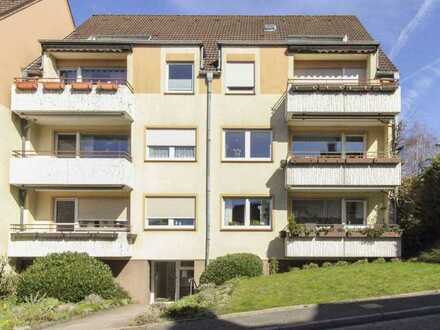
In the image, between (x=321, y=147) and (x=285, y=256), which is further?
(x=321, y=147)

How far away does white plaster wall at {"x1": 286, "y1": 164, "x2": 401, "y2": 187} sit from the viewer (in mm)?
21312

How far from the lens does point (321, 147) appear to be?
912 inches

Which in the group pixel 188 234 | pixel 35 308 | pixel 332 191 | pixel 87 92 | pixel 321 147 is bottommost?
pixel 35 308

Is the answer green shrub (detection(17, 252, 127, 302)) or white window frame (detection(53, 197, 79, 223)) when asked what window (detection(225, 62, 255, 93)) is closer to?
white window frame (detection(53, 197, 79, 223))

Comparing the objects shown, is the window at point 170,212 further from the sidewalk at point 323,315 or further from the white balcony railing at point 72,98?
the sidewalk at point 323,315

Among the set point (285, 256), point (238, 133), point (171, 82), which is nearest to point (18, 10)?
point (171, 82)

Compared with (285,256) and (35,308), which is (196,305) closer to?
(35,308)

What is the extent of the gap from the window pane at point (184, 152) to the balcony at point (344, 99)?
164 inches

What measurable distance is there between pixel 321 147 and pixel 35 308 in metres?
12.6

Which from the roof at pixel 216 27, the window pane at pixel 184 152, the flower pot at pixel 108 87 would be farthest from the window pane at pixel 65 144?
the roof at pixel 216 27

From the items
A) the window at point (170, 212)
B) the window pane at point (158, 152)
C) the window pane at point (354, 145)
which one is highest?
the window pane at point (354, 145)

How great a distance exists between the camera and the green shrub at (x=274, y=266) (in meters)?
21.8

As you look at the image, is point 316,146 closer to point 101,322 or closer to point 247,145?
point 247,145

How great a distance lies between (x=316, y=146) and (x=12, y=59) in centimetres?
1245
